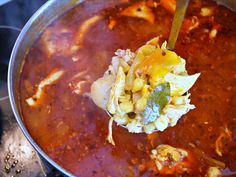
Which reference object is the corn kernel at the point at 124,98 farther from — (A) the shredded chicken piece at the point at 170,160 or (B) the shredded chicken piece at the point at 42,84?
(B) the shredded chicken piece at the point at 42,84

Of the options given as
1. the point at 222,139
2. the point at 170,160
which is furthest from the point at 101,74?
the point at 222,139

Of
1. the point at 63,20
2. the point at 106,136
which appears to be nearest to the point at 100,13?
the point at 63,20

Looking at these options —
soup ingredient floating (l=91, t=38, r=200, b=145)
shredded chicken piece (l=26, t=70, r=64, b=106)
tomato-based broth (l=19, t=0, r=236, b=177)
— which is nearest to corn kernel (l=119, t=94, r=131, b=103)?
soup ingredient floating (l=91, t=38, r=200, b=145)

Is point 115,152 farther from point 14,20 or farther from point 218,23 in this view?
point 14,20

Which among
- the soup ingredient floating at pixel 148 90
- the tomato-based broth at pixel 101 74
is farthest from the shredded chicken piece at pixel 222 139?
the soup ingredient floating at pixel 148 90

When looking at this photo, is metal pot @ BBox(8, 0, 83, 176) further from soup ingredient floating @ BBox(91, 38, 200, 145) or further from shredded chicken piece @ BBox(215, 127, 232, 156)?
shredded chicken piece @ BBox(215, 127, 232, 156)

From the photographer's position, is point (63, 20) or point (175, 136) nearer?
point (175, 136)
